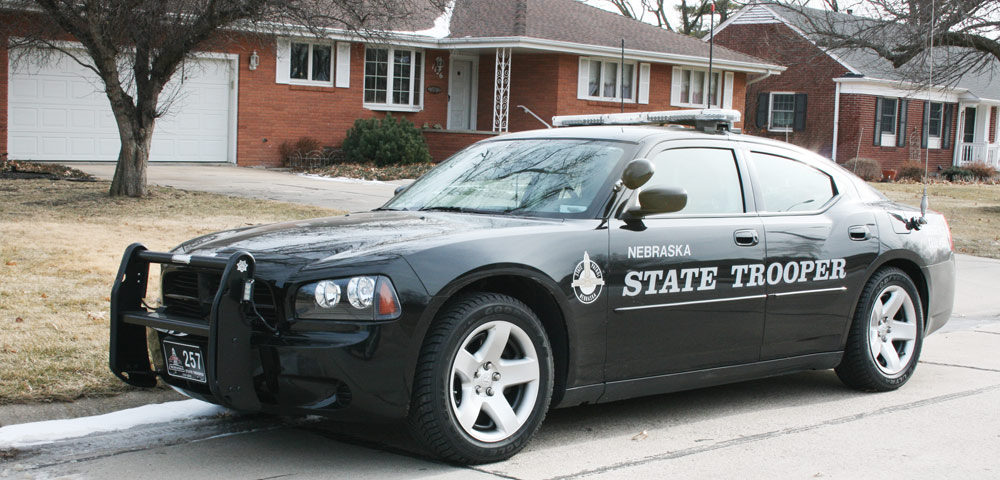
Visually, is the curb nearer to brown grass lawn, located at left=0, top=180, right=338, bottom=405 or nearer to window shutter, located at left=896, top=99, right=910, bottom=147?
brown grass lawn, located at left=0, top=180, right=338, bottom=405

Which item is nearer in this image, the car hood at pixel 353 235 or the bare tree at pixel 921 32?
the car hood at pixel 353 235

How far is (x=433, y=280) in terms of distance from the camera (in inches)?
172

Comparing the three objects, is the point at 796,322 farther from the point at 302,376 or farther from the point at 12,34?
the point at 12,34

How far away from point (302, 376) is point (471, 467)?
0.86 meters

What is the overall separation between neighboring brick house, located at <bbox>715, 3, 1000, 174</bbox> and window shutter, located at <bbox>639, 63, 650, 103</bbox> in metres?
6.53

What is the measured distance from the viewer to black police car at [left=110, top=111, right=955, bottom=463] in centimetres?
429

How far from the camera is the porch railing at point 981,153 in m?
40.5

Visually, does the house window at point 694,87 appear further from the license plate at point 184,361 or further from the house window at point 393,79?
the license plate at point 184,361

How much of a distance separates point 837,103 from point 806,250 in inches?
1261

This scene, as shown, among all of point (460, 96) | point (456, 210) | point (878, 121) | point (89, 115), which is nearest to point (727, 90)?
point (878, 121)

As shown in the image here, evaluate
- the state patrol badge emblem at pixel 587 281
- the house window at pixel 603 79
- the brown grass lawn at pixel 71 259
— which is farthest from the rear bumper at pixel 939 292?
the house window at pixel 603 79

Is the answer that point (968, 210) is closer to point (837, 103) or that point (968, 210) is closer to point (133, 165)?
point (837, 103)

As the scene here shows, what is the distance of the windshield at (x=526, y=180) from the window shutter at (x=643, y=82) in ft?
78.0

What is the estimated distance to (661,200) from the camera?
5.06 m
